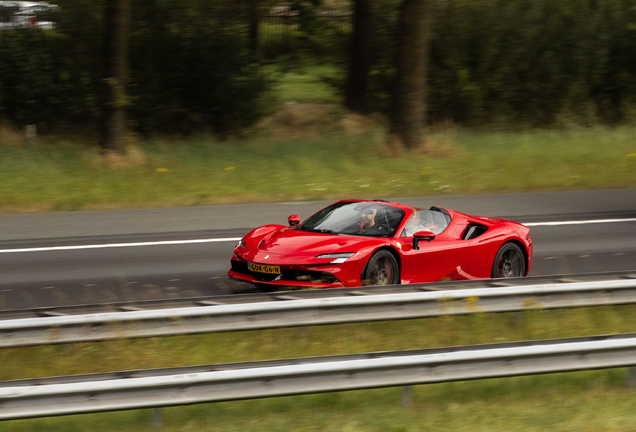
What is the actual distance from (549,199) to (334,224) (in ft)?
27.7

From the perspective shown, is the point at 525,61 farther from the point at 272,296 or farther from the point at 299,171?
the point at 272,296

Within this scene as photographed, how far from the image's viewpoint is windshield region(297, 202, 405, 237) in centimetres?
938

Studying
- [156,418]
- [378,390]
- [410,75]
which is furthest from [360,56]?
[156,418]

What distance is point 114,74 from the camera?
19094 mm

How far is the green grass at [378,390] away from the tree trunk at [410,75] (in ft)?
41.5

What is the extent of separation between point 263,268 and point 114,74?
11837 mm

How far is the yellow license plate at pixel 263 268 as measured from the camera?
341 inches

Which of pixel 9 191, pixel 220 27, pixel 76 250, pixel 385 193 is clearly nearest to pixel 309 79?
pixel 220 27

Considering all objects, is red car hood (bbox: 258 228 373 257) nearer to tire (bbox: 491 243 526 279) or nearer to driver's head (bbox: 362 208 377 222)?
driver's head (bbox: 362 208 377 222)

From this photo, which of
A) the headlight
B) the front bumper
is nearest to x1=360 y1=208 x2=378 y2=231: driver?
the headlight

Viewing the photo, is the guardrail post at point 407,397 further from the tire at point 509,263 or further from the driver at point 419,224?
the tire at point 509,263

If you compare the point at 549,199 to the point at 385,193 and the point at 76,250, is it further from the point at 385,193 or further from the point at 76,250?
the point at 76,250

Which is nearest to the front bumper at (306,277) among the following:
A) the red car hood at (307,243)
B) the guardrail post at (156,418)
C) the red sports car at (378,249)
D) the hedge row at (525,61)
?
the red sports car at (378,249)

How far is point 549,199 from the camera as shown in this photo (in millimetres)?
16703
